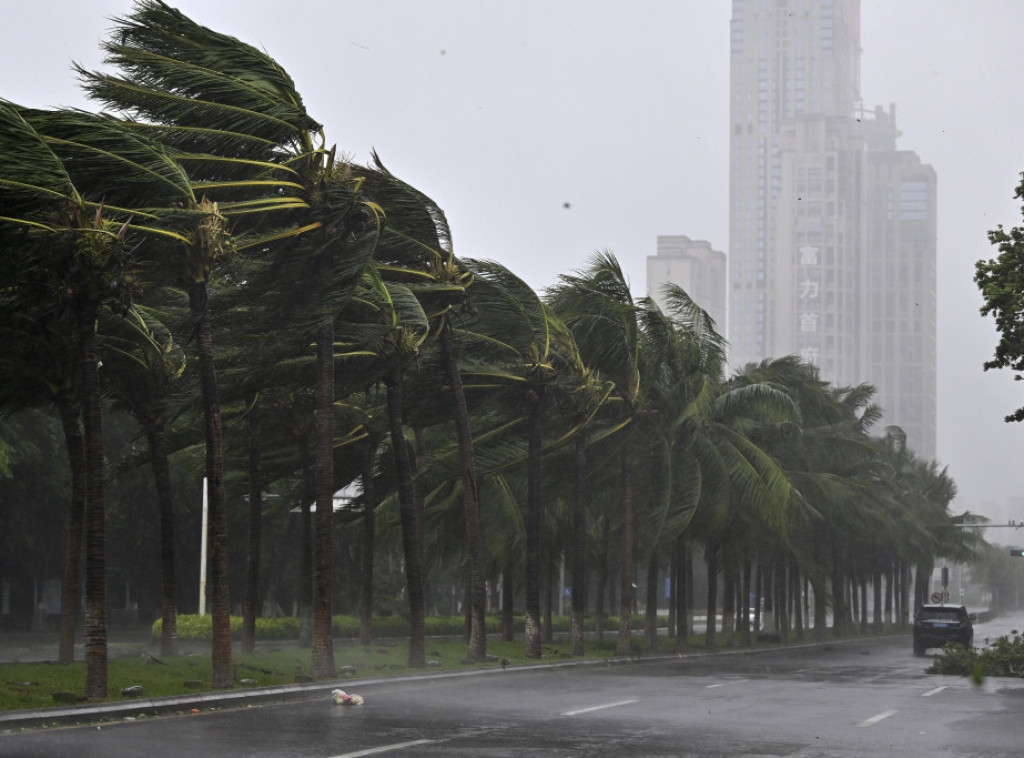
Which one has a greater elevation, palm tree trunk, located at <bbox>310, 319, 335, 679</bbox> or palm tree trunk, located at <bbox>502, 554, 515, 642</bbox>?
palm tree trunk, located at <bbox>310, 319, 335, 679</bbox>

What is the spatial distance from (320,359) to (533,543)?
38.0 ft

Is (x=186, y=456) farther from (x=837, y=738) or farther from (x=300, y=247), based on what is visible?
(x=837, y=738)

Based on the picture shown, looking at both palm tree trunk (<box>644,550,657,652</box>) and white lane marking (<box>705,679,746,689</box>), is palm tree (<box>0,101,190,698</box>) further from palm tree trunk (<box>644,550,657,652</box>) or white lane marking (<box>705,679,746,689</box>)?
palm tree trunk (<box>644,550,657,652</box>)

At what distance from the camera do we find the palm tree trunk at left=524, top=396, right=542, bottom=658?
114 ft

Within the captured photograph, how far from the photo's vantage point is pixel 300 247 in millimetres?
24734

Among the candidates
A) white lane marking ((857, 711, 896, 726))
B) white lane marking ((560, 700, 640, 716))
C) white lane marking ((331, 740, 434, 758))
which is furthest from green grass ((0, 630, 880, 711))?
white lane marking ((857, 711, 896, 726))

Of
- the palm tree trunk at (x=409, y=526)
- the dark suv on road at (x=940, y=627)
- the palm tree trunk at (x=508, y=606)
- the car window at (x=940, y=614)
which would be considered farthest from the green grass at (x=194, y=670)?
the car window at (x=940, y=614)

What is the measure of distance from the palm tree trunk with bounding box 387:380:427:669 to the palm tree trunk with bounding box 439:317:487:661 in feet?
6.89

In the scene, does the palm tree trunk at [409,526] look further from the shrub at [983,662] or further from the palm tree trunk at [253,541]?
the shrub at [983,662]

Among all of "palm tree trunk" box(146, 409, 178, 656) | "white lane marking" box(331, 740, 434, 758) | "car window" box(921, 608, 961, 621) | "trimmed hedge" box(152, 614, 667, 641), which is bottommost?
"trimmed hedge" box(152, 614, 667, 641)

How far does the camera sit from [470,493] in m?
32.2

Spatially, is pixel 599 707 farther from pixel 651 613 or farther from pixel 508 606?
pixel 651 613

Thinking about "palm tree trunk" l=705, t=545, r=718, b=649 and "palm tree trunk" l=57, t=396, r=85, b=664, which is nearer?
"palm tree trunk" l=57, t=396, r=85, b=664

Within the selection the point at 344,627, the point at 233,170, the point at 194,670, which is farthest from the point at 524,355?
the point at 344,627
